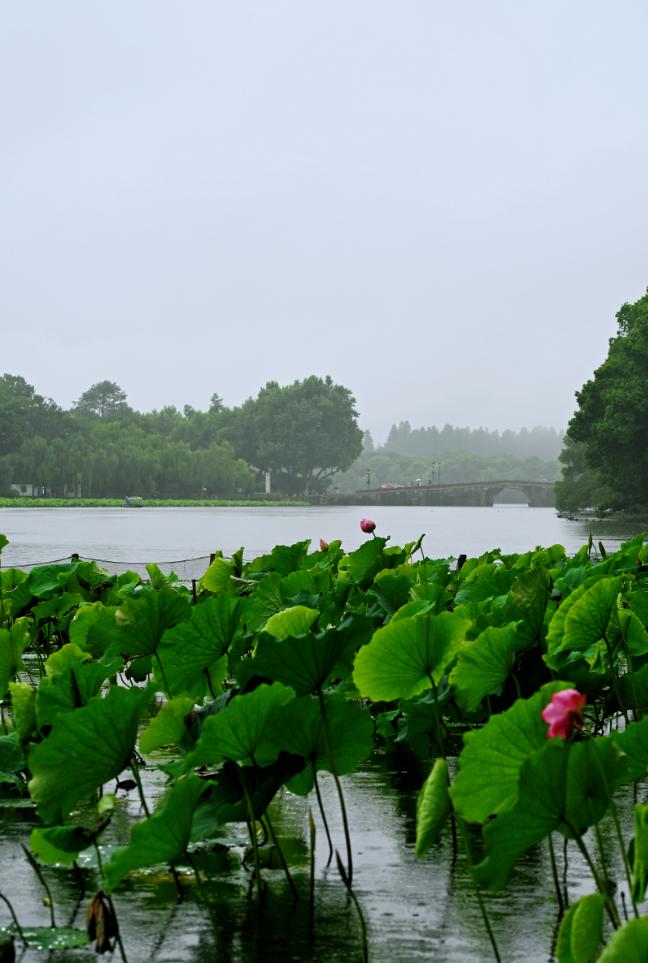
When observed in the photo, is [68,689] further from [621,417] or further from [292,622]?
[621,417]

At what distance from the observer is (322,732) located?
2361 mm

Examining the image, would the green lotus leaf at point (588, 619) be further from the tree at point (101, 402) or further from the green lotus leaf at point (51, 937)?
the tree at point (101, 402)

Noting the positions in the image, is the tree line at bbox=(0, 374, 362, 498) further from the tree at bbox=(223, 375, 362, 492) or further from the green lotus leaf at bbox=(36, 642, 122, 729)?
the green lotus leaf at bbox=(36, 642, 122, 729)

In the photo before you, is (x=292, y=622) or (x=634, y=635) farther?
(x=634, y=635)

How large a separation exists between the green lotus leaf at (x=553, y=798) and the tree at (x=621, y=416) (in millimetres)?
41253

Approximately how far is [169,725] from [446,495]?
128833mm

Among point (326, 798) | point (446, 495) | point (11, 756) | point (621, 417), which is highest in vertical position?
point (621, 417)

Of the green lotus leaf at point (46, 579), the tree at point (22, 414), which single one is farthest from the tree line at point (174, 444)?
the green lotus leaf at point (46, 579)

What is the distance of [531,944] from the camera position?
2.21 meters

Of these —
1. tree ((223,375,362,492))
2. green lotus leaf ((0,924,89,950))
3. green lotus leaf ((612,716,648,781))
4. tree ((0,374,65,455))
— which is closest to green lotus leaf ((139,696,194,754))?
green lotus leaf ((0,924,89,950))

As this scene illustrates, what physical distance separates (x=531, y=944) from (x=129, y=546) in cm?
3314

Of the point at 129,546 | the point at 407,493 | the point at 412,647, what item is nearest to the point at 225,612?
the point at 412,647

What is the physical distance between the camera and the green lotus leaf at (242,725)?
2107mm

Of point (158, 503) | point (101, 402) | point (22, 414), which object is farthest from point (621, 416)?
point (101, 402)
